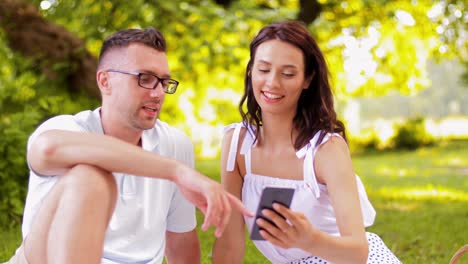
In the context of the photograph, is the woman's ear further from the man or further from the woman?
the man

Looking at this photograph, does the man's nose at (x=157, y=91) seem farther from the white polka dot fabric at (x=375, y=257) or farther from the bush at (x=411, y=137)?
the bush at (x=411, y=137)

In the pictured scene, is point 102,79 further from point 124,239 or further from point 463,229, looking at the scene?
point 463,229

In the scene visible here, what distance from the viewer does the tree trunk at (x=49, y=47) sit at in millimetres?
6738

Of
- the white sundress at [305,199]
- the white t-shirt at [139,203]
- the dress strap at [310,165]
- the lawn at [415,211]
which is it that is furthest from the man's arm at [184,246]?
the lawn at [415,211]

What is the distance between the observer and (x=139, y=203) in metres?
2.85

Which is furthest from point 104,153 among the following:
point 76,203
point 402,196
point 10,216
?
point 402,196

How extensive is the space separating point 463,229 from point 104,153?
16.8ft

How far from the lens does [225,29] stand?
780 centimetres

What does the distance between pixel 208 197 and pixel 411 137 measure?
62.6ft

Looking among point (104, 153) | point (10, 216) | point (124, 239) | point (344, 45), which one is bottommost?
point (10, 216)

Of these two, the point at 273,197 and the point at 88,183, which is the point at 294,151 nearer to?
the point at 273,197

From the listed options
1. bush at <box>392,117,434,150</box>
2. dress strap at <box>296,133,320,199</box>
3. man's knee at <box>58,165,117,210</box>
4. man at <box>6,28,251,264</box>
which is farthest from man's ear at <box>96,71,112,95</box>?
bush at <box>392,117,434,150</box>

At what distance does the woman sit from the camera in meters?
2.72

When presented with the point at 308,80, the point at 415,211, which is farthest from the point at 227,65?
the point at 308,80
